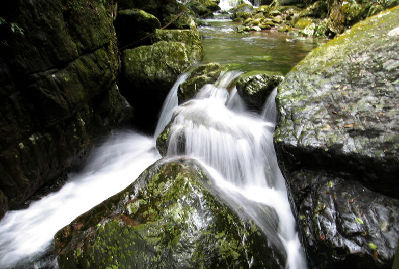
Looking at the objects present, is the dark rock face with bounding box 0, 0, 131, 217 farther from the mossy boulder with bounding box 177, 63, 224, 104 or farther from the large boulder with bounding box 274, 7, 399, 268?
the large boulder with bounding box 274, 7, 399, 268

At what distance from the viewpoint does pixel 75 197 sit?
14.0 ft

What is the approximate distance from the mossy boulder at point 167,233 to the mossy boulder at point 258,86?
9.21 feet

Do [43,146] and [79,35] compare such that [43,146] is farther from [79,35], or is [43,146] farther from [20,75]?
[79,35]

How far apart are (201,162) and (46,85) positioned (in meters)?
2.79

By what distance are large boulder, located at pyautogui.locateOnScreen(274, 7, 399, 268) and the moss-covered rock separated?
148 inches

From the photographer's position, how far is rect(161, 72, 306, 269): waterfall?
334cm

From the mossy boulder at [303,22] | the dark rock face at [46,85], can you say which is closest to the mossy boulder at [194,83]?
the dark rock face at [46,85]

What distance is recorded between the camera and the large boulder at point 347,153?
8.07 feet

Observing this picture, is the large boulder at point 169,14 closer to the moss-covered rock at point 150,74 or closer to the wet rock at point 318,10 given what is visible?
the moss-covered rock at point 150,74

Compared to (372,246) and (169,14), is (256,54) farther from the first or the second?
(372,246)

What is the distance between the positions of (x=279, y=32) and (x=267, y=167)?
13.7m

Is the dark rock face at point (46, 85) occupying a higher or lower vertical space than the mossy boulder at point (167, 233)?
higher

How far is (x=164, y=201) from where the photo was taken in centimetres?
269

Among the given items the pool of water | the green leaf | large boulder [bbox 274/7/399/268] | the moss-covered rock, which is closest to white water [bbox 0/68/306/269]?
large boulder [bbox 274/7/399/268]
